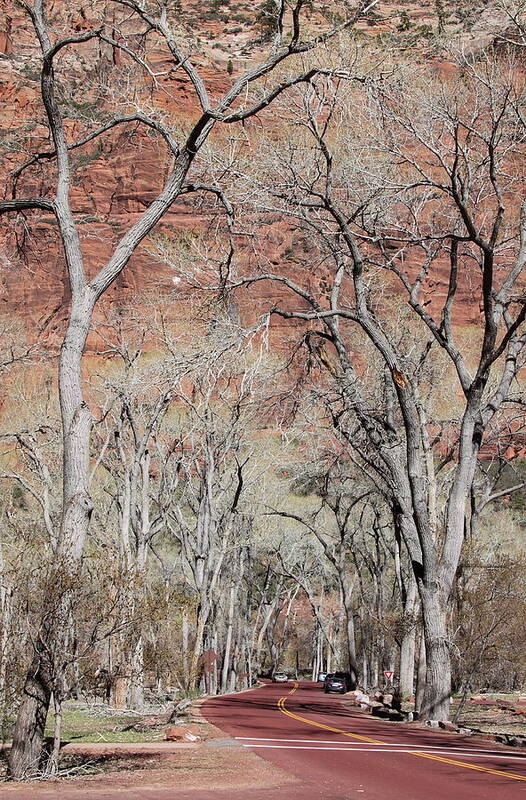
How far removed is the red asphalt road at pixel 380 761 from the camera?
8.52 m

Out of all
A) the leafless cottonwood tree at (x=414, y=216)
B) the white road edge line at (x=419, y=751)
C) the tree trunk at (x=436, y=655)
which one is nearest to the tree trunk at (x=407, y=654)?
the leafless cottonwood tree at (x=414, y=216)

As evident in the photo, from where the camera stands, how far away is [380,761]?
11.2m

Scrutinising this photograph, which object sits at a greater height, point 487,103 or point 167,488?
point 487,103

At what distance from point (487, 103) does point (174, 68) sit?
7.54 m

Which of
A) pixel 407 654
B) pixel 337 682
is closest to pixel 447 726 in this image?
pixel 407 654

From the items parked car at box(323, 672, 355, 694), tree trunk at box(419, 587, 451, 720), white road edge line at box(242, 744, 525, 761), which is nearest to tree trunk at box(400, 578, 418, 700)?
tree trunk at box(419, 587, 451, 720)

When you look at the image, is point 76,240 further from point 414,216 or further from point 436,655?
point 436,655

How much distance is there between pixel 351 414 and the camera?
19047 millimetres

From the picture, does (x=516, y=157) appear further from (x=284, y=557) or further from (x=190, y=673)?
(x=284, y=557)

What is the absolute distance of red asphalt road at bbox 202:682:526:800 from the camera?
8.52 metres

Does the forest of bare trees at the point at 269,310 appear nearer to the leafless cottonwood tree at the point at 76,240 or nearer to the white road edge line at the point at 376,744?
the leafless cottonwood tree at the point at 76,240

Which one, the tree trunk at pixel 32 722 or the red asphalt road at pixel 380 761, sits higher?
the tree trunk at pixel 32 722

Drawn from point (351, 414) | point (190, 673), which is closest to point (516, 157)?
point (351, 414)

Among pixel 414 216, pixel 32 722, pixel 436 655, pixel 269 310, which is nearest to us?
pixel 32 722
